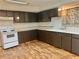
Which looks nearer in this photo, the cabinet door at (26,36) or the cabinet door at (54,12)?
the cabinet door at (54,12)

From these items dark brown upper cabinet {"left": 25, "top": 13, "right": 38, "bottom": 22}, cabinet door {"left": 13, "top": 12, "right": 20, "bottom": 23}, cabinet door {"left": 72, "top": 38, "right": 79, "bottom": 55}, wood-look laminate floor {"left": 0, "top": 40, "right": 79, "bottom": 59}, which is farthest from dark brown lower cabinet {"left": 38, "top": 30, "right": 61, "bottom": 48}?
cabinet door {"left": 13, "top": 12, "right": 20, "bottom": 23}

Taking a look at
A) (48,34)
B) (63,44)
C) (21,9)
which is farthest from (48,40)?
(21,9)

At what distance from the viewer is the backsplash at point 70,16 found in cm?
362

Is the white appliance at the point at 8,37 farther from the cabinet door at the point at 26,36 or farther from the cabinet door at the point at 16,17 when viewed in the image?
the cabinet door at the point at 16,17

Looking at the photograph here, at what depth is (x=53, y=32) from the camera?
13.8 feet

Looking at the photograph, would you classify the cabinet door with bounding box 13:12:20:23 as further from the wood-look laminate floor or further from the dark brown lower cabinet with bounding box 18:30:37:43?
the wood-look laminate floor

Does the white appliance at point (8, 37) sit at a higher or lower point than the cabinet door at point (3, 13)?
lower

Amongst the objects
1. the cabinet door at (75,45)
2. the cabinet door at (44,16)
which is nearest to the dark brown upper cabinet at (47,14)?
the cabinet door at (44,16)

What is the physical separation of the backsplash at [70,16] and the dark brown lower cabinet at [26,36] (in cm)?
220

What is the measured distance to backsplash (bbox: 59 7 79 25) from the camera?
11.9 feet

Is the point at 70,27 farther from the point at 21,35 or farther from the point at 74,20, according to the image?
the point at 21,35

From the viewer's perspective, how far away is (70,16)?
3.88 meters

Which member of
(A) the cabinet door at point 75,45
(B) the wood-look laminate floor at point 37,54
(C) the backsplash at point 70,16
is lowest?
(B) the wood-look laminate floor at point 37,54

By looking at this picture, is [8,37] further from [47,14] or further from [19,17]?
[47,14]
